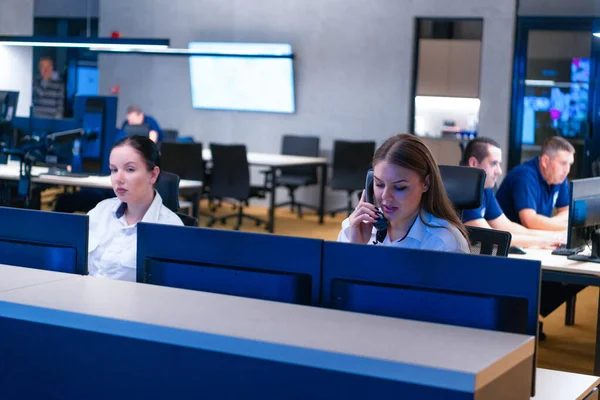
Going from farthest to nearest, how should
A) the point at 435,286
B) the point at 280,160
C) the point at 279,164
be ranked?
the point at 280,160 < the point at 279,164 < the point at 435,286

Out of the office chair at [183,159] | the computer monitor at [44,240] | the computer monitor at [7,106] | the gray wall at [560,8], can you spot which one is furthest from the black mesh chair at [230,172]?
the computer monitor at [44,240]

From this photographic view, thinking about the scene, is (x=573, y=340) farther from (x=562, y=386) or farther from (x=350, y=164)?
(x=350, y=164)

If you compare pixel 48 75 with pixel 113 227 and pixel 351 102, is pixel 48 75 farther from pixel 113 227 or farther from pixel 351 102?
pixel 113 227

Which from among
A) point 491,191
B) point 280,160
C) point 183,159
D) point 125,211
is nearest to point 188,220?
point 125,211

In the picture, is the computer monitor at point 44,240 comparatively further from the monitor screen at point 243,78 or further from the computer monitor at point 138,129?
the monitor screen at point 243,78

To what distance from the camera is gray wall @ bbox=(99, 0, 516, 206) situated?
10.4m

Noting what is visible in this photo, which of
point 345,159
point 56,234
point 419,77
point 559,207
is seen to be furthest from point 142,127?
point 56,234

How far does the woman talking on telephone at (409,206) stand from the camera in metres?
2.89

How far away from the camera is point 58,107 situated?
583 inches

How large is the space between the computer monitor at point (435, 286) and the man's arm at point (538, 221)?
148 inches

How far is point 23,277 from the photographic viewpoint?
2.03 meters

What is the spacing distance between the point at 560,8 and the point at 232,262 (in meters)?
8.65

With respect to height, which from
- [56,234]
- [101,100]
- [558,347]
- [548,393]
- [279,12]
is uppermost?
[279,12]

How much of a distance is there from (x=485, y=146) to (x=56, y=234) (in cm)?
315
